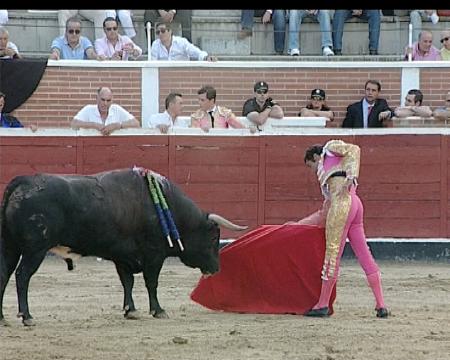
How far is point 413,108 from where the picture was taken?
9.99m

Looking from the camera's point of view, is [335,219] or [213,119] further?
[213,119]

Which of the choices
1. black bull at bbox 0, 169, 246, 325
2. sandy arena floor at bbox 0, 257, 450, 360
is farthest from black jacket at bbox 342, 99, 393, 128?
black bull at bbox 0, 169, 246, 325

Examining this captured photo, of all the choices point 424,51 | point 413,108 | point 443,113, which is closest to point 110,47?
point 413,108

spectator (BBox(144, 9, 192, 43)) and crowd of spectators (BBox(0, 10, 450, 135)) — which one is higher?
spectator (BBox(144, 9, 192, 43))

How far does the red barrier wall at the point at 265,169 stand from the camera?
9.74 metres

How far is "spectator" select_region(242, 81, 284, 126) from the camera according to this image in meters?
9.71

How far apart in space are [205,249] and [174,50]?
13.6 ft

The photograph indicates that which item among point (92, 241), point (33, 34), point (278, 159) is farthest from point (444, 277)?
point (33, 34)

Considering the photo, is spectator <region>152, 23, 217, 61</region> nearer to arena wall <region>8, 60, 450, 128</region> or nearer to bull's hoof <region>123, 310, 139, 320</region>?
arena wall <region>8, 60, 450, 128</region>

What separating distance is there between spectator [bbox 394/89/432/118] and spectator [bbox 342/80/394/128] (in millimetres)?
94

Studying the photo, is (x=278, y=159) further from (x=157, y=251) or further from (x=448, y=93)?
(x=157, y=251)

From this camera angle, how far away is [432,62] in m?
10.6

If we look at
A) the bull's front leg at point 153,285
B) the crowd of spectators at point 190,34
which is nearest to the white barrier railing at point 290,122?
the crowd of spectators at point 190,34

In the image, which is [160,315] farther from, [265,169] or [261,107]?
[261,107]
